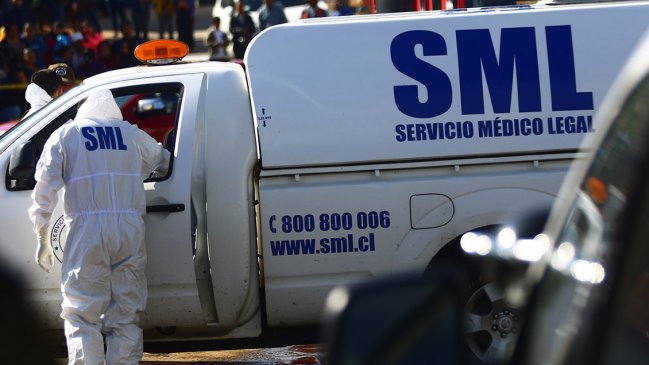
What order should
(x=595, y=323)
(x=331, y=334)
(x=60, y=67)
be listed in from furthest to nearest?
(x=60, y=67), (x=331, y=334), (x=595, y=323)

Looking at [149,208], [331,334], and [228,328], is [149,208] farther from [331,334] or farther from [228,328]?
[331,334]

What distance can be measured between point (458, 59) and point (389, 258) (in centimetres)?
116

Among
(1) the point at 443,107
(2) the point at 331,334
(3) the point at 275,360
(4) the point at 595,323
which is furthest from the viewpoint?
(3) the point at 275,360

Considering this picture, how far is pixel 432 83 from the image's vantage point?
248 inches

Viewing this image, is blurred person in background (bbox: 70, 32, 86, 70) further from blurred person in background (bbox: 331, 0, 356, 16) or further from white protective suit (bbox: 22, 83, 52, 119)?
white protective suit (bbox: 22, 83, 52, 119)

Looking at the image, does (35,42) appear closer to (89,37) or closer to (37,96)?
(89,37)

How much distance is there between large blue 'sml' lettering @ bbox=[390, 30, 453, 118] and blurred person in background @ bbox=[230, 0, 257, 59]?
46.0ft

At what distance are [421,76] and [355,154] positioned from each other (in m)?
0.57

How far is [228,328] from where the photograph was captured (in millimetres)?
6473

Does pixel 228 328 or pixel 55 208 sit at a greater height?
pixel 55 208

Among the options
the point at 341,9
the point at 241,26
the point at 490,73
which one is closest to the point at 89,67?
the point at 241,26

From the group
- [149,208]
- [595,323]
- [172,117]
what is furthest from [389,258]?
[595,323]

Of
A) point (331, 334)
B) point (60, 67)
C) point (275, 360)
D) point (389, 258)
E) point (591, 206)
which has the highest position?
point (591, 206)

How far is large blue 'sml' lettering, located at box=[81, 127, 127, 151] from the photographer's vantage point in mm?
6285
